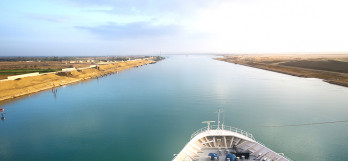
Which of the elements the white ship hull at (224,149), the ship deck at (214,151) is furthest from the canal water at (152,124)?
the ship deck at (214,151)

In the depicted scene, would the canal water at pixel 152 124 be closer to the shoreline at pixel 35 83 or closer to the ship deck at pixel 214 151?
the ship deck at pixel 214 151

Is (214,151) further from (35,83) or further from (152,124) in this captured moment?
(35,83)

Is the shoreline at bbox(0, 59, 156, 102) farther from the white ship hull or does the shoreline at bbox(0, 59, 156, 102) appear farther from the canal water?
the white ship hull

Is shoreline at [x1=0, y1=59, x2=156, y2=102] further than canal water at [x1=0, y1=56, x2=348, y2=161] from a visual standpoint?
Yes

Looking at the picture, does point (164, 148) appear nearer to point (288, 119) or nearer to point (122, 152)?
point (122, 152)

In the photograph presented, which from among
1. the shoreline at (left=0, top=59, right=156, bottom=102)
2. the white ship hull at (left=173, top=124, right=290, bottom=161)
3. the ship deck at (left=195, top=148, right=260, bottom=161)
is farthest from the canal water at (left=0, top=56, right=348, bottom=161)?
the shoreline at (left=0, top=59, right=156, bottom=102)

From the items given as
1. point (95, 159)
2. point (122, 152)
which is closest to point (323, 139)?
point (122, 152)

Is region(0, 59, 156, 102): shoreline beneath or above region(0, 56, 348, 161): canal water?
above

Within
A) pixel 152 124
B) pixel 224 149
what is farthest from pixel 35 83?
pixel 224 149

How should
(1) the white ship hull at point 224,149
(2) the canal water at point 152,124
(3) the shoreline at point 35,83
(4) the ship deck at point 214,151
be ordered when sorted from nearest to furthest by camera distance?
(1) the white ship hull at point 224,149 → (4) the ship deck at point 214,151 → (2) the canal water at point 152,124 → (3) the shoreline at point 35,83

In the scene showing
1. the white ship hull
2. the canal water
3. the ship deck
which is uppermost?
the white ship hull

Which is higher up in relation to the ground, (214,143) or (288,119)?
(214,143)
